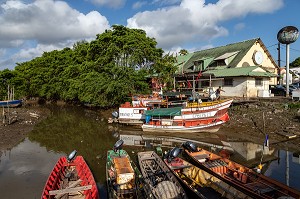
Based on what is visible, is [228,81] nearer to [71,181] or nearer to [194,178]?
[194,178]

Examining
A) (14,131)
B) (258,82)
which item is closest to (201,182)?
(14,131)

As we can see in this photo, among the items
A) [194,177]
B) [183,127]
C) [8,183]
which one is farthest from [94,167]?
[183,127]

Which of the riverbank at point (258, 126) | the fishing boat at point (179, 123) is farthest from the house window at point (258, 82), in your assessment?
the fishing boat at point (179, 123)

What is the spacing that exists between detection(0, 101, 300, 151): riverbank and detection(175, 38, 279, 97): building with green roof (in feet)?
14.1

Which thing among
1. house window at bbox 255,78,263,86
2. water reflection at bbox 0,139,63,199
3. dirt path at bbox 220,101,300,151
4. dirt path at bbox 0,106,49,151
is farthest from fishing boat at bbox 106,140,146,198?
house window at bbox 255,78,263,86

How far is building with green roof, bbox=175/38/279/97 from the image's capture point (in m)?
34.9

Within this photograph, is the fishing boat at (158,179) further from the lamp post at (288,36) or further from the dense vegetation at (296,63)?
the dense vegetation at (296,63)

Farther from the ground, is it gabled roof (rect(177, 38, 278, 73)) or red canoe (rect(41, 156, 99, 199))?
gabled roof (rect(177, 38, 278, 73))

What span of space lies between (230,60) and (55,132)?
1087 inches

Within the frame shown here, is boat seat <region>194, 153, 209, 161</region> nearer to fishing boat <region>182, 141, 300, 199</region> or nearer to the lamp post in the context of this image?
fishing boat <region>182, 141, 300, 199</region>

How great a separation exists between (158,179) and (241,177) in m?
4.62

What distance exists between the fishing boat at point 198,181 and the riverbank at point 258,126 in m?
10.6

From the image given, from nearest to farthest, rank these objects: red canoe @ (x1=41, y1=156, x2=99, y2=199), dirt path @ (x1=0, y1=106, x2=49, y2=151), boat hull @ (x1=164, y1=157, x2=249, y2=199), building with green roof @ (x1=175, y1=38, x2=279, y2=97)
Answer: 1. red canoe @ (x1=41, y1=156, x2=99, y2=199)
2. boat hull @ (x1=164, y1=157, x2=249, y2=199)
3. dirt path @ (x1=0, y1=106, x2=49, y2=151)
4. building with green roof @ (x1=175, y1=38, x2=279, y2=97)

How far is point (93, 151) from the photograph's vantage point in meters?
22.4
